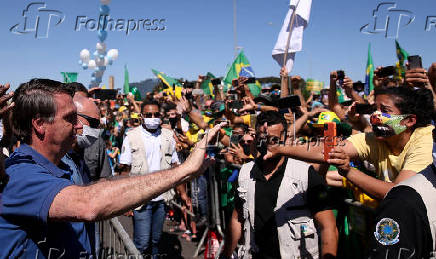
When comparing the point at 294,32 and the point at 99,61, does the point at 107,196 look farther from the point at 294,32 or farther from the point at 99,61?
the point at 99,61

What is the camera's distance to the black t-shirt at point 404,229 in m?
1.64

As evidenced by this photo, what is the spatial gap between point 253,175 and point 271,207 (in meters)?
0.35

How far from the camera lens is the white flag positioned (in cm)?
541

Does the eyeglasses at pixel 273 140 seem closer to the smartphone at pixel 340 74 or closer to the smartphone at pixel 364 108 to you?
the smartphone at pixel 364 108

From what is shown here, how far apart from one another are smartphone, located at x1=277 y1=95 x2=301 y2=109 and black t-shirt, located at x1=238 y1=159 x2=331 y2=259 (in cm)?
77

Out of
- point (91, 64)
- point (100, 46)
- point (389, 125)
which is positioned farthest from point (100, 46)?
→ point (389, 125)

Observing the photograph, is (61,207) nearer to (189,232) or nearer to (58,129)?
(58,129)

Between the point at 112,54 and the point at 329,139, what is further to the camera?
the point at 112,54

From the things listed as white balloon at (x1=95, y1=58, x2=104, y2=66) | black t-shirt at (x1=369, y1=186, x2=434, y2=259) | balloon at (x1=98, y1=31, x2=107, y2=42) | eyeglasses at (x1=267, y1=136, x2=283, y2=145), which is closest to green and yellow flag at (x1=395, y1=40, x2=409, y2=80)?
eyeglasses at (x1=267, y1=136, x2=283, y2=145)

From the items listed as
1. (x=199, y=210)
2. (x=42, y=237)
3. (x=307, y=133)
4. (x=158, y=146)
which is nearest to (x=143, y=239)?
(x=158, y=146)

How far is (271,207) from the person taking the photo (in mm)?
3080

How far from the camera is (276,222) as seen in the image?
3.03 metres

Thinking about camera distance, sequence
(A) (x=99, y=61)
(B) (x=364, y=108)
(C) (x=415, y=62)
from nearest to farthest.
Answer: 1. (C) (x=415, y=62)
2. (B) (x=364, y=108)
3. (A) (x=99, y=61)

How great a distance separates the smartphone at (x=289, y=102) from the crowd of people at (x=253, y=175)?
0.01 meters
